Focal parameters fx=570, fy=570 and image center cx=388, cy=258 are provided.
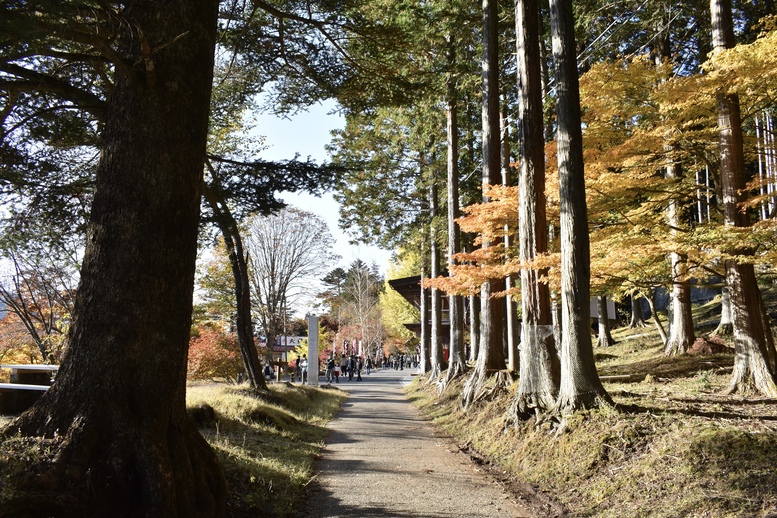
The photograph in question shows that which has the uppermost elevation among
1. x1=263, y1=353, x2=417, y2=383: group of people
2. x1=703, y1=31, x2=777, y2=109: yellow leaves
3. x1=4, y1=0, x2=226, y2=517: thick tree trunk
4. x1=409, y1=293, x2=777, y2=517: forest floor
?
x1=703, y1=31, x2=777, y2=109: yellow leaves

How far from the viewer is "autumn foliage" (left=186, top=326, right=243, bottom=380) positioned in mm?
22016

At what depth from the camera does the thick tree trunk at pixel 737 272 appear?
8680mm

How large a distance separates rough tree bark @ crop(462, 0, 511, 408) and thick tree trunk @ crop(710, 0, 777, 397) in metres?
5.12

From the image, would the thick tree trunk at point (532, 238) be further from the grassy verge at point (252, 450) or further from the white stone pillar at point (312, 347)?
the white stone pillar at point (312, 347)

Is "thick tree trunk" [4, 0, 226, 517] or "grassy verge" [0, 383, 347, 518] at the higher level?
"thick tree trunk" [4, 0, 226, 517]

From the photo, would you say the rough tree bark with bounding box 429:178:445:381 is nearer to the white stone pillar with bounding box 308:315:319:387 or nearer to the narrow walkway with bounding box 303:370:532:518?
the white stone pillar with bounding box 308:315:319:387

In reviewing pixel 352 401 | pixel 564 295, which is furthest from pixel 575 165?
pixel 352 401

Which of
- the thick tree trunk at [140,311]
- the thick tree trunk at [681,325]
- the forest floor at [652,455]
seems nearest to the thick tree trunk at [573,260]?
the forest floor at [652,455]

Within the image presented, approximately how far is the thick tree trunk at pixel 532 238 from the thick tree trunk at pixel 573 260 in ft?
3.05

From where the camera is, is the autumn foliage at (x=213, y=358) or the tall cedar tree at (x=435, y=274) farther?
the tall cedar tree at (x=435, y=274)

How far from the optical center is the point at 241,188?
400 inches

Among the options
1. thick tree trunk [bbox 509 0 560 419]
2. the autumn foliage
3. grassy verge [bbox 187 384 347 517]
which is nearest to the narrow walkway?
grassy verge [bbox 187 384 347 517]

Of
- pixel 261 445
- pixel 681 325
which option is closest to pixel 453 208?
pixel 681 325

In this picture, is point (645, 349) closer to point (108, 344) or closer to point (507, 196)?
point (507, 196)
